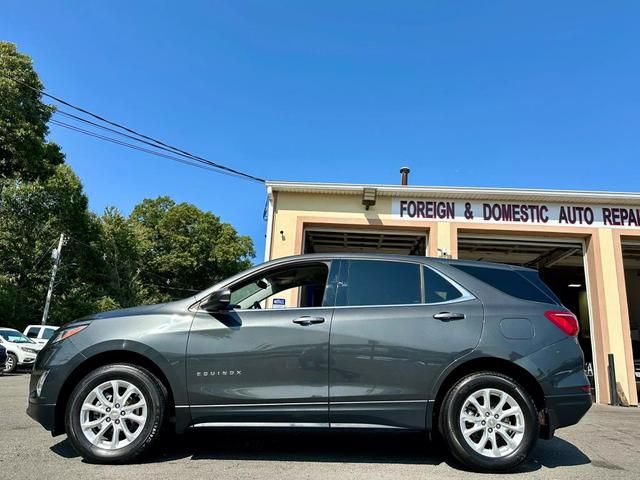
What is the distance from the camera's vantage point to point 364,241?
1398cm

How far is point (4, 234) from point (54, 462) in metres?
26.0

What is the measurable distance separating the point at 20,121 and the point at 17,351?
7598 millimetres

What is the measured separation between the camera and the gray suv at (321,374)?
12.5 feet

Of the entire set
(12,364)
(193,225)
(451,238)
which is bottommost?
(12,364)

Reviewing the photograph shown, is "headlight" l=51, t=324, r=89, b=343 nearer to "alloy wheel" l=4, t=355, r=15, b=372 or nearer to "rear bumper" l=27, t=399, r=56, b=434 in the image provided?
"rear bumper" l=27, t=399, r=56, b=434

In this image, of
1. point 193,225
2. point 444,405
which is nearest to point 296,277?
point 444,405

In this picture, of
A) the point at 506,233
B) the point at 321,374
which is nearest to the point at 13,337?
the point at 506,233

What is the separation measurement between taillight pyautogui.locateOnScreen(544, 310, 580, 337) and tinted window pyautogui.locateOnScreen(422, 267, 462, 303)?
0.76m

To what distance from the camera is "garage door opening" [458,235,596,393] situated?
1227cm

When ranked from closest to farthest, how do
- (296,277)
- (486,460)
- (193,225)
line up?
(486,460) < (296,277) < (193,225)

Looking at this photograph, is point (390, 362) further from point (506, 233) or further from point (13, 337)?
point (13, 337)

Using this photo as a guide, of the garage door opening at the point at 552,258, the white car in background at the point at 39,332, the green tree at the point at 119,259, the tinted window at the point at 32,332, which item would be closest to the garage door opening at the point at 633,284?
the garage door opening at the point at 552,258

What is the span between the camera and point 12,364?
15.3 metres

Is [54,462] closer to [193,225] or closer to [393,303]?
[393,303]
